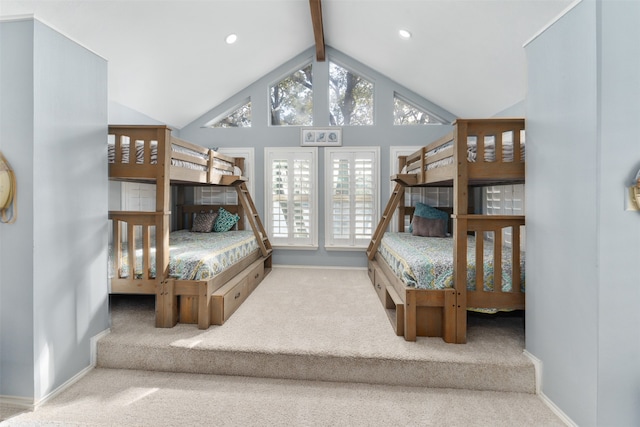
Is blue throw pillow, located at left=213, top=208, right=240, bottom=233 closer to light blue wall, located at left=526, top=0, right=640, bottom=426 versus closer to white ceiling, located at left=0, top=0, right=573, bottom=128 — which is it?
white ceiling, located at left=0, top=0, right=573, bottom=128

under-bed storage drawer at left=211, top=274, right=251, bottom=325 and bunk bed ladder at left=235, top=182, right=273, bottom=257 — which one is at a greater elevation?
bunk bed ladder at left=235, top=182, right=273, bottom=257

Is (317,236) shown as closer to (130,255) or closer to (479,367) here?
(130,255)

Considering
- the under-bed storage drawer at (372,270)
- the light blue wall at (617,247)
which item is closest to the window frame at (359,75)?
the under-bed storage drawer at (372,270)

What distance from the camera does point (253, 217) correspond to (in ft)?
13.1

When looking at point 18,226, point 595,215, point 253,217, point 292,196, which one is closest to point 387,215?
point 292,196

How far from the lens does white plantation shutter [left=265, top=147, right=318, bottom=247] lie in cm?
441

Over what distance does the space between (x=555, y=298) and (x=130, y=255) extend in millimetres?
2956

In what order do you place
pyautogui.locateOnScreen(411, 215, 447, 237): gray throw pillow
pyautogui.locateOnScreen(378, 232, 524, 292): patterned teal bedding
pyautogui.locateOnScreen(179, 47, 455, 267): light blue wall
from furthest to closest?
pyautogui.locateOnScreen(179, 47, 455, 267): light blue wall < pyautogui.locateOnScreen(411, 215, 447, 237): gray throw pillow < pyautogui.locateOnScreen(378, 232, 524, 292): patterned teal bedding

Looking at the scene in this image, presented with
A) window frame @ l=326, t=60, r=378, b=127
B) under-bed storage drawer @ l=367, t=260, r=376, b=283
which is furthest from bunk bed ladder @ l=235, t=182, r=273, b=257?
window frame @ l=326, t=60, r=378, b=127

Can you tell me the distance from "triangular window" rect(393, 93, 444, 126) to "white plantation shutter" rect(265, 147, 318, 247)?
1369 mm

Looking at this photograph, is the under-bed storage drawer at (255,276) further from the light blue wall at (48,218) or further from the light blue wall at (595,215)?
the light blue wall at (595,215)

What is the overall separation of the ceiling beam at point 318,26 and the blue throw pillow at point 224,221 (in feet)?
8.81

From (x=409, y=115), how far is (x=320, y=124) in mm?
1352

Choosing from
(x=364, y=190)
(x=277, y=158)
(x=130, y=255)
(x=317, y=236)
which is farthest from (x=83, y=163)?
(x=364, y=190)
